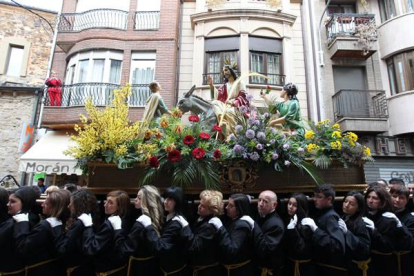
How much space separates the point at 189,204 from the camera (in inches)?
147

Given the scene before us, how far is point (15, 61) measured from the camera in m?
14.7

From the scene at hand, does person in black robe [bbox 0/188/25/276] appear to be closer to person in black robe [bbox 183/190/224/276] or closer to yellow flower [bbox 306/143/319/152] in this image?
person in black robe [bbox 183/190/224/276]

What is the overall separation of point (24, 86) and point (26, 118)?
5.07 ft

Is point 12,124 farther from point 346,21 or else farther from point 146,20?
point 346,21

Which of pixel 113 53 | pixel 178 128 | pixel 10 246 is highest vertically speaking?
pixel 113 53

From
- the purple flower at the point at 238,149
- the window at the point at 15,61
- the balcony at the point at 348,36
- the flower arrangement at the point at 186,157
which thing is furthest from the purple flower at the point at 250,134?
the window at the point at 15,61

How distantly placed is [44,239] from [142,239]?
989 mm

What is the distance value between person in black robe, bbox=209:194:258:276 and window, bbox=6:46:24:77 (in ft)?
51.0

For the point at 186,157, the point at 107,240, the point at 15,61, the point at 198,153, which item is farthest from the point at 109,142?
the point at 15,61

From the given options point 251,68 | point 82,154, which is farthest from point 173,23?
point 82,154

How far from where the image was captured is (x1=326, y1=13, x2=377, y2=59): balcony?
11.7 meters

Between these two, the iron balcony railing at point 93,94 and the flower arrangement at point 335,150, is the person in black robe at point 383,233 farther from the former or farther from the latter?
the iron balcony railing at point 93,94

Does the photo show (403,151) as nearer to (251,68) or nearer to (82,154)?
(251,68)

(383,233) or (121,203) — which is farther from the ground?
(121,203)
